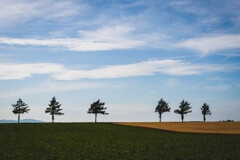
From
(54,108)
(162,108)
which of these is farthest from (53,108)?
(162,108)

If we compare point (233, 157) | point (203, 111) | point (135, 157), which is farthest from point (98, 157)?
point (203, 111)

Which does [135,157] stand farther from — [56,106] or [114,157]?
[56,106]

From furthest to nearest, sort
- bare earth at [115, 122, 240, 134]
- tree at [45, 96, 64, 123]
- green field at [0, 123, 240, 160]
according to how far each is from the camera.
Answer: tree at [45, 96, 64, 123] < bare earth at [115, 122, 240, 134] < green field at [0, 123, 240, 160]

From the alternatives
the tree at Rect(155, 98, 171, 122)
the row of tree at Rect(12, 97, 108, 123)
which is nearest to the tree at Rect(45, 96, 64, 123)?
the row of tree at Rect(12, 97, 108, 123)

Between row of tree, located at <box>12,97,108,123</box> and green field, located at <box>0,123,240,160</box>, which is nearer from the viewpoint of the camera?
green field, located at <box>0,123,240,160</box>

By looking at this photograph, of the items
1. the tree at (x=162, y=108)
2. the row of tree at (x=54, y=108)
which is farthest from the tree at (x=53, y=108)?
the tree at (x=162, y=108)

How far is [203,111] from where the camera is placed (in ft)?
367

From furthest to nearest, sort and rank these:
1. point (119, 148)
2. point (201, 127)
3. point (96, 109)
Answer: point (96, 109)
point (201, 127)
point (119, 148)

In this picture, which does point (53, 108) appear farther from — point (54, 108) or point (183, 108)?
point (183, 108)

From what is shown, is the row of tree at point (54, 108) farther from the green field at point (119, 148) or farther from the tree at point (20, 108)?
the green field at point (119, 148)

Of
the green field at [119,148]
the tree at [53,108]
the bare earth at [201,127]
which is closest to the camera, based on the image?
the green field at [119,148]

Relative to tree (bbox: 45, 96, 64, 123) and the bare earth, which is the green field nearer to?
the bare earth

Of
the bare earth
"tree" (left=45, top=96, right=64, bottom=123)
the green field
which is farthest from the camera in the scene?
"tree" (left=45, top=96, right=64, bottom=123)

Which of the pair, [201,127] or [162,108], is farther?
[162,108]
